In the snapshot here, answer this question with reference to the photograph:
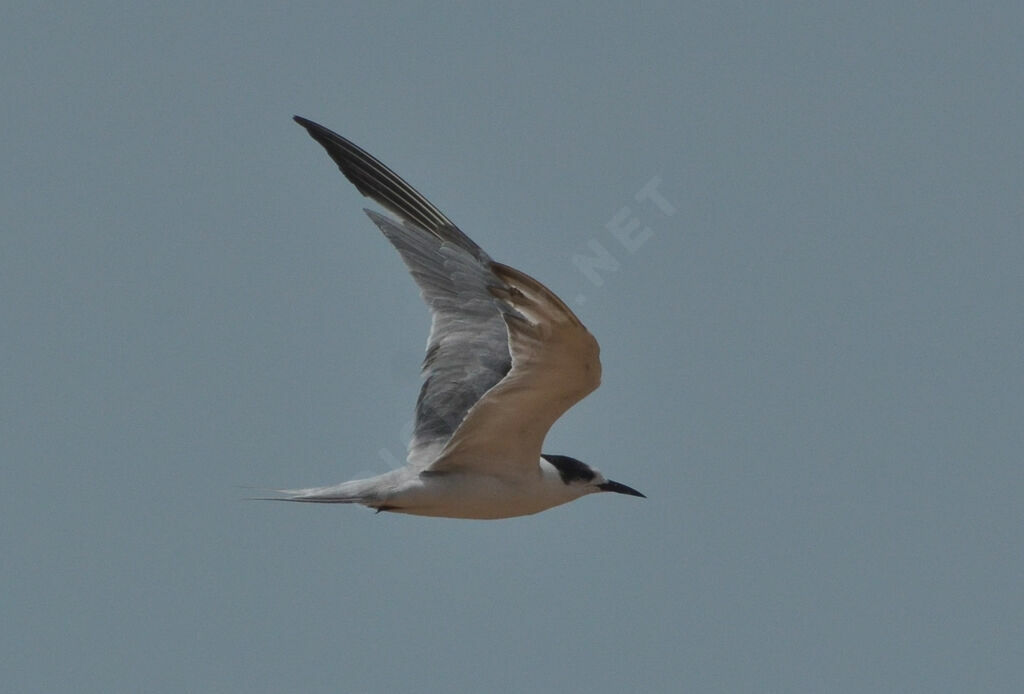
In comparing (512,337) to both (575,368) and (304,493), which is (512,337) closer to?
(575,368)

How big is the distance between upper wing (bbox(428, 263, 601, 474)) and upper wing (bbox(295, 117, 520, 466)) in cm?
62

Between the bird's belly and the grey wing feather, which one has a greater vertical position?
the grey wing feather

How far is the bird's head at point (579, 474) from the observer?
9102mm

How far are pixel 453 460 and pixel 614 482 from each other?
1.48 metres

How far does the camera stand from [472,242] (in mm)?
10461

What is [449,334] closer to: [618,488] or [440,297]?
[440,297]

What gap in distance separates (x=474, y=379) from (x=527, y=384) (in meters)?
1.86

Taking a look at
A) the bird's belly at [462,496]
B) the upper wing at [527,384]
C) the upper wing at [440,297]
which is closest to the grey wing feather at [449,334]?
the upper wing at [440,297]

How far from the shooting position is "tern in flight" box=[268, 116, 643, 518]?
7406 mm

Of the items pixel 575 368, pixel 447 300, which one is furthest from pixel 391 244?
pixel 575 368

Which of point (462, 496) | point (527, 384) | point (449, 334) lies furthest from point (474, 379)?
point (527, 384)

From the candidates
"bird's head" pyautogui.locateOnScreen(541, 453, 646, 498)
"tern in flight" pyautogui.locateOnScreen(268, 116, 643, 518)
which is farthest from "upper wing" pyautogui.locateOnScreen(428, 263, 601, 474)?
"bird's head" pyautogui.locateOnScreen(541, 453, 646, 498)

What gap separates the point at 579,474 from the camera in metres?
9.20

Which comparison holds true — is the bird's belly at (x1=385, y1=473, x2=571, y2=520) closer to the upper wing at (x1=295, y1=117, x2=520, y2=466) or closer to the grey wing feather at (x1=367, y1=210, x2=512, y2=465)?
the upper wing at (x1=295, y1=117, x2=520, y2=466)
